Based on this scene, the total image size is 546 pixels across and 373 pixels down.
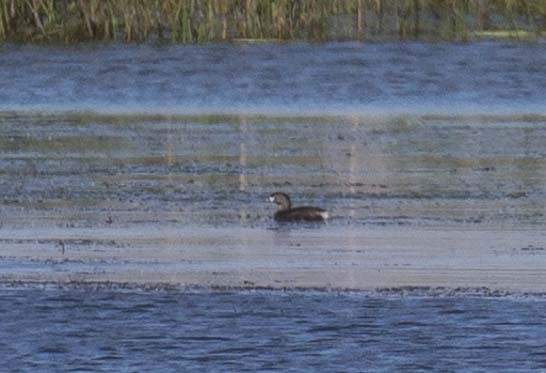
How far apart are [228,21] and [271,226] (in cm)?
1930

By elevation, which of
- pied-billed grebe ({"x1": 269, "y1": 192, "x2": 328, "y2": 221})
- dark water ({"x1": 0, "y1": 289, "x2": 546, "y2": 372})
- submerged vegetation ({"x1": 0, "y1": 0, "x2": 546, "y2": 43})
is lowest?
submerged vegetation ({"x1": 0, "y1": 0, "x2": 546, "y2": 43})

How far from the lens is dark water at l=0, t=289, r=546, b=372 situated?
866 centimetres

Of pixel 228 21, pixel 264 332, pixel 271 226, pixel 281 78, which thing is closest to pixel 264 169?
pixel 271 226

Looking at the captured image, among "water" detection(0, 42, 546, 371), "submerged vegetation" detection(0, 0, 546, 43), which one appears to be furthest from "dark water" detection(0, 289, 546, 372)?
"submerged vegetation" detection(0, 0, 546, 43)

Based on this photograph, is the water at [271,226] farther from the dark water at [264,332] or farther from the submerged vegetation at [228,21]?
the submerged vegetation at [228,21]

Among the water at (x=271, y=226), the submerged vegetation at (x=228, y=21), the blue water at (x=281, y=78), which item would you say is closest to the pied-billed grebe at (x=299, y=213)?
the water at (x=271, y=226)

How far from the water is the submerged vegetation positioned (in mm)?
4474

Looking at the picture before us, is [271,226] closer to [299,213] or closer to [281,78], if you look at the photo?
[299,213]

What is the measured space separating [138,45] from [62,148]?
13.4m

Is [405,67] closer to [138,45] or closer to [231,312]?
[138,45]

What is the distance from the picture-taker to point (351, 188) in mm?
15289

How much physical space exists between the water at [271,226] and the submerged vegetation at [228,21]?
4474mm

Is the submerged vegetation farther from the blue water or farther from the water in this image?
the water

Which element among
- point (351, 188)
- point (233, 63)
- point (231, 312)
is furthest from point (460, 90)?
point (231, 312)
